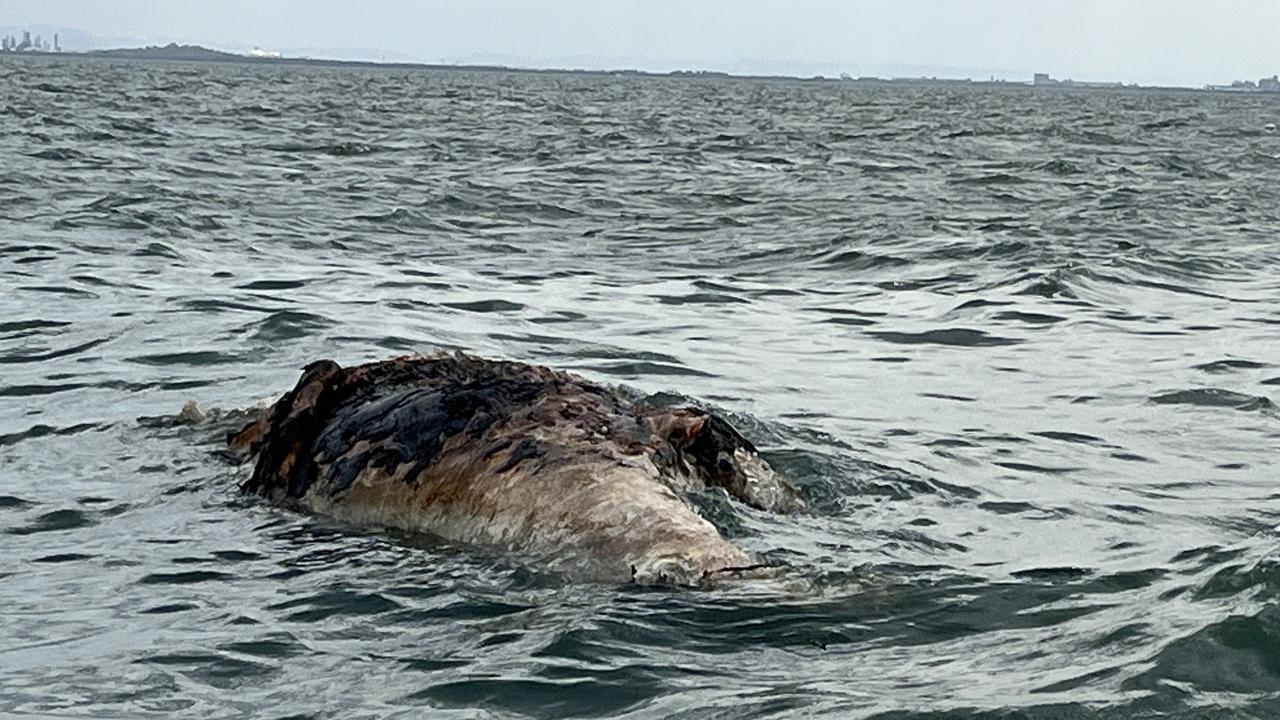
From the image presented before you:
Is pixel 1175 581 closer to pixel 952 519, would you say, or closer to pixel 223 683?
pixel 952 519

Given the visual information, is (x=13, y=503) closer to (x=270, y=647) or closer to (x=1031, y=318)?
(x=270, y=647)

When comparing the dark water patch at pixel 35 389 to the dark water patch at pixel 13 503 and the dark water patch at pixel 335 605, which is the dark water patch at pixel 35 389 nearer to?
the dark water patch at pixel 13 503

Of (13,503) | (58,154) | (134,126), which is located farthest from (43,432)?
(134,126)

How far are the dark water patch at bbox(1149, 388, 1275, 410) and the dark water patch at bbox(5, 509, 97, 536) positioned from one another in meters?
5.36

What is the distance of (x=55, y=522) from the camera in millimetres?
7004

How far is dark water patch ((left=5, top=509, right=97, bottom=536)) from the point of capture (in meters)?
6.88

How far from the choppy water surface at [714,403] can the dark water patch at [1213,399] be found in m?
0.04

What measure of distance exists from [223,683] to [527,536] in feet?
4.64

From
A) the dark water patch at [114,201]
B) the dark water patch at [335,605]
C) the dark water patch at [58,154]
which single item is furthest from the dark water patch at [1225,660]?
the dark water patch at [58,154]

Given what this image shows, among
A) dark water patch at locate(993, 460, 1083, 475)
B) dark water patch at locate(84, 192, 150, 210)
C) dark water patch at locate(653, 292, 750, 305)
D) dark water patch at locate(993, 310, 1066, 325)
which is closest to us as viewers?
dark water patch at locate(993, 460, 1083, 475)

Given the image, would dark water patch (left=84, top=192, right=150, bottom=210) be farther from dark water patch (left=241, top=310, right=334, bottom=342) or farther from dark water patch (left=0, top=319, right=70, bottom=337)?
dark water patch (left=241, top=310, right=334, bottom=342)

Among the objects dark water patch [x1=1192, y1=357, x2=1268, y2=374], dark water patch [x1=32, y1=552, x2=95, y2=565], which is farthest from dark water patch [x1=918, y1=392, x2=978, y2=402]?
dark water patch [x1=32, y1=552, x2=95, y2=565]

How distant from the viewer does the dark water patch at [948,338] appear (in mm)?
11844

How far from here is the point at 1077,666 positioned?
4918mm
